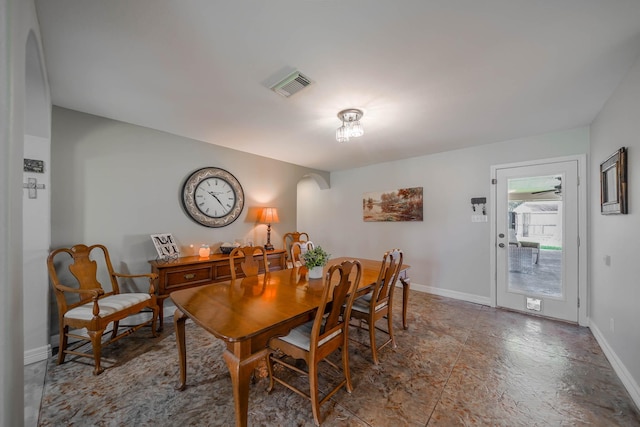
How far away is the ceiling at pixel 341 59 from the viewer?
4.43 feet

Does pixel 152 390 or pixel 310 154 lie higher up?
pixel 310 154

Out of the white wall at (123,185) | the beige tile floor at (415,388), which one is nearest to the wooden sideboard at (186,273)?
the white wall at (123,185)

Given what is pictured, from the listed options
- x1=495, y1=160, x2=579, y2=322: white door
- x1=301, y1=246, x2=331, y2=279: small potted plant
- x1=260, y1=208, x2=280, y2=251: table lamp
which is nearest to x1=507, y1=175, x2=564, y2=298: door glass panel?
x1=495, y1=160, x2=579, y2=322: white door

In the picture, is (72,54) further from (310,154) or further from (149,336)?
(310,154)

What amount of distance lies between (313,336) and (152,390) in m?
1.41

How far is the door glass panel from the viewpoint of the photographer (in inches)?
124

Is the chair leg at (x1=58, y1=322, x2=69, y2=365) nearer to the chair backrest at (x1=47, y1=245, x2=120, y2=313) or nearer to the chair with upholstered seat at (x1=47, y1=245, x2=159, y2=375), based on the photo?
the chair with upholstered seat at (x1=47, y1=245, x2=159, y2=375)

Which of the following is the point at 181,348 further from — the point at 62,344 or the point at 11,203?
the point at 11,203

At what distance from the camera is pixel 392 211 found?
182 inches

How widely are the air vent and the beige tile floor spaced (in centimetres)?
243

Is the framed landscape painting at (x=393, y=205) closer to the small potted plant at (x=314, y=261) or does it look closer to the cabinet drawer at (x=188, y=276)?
the small potted plant at (x=314, y=261)

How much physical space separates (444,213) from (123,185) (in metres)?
4.57

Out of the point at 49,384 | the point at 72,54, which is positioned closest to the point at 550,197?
the point at 72,54

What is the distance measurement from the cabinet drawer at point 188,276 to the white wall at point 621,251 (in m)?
3.92
